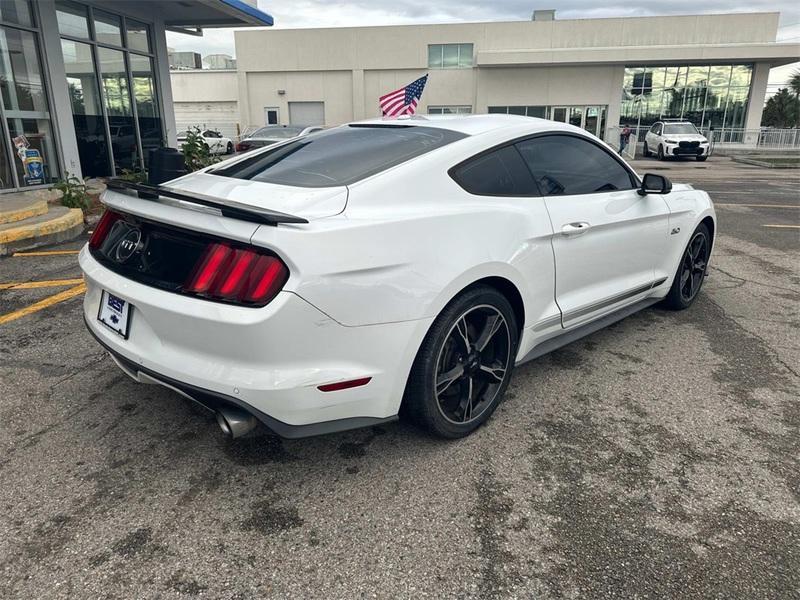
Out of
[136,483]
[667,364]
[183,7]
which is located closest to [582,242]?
[667,364]

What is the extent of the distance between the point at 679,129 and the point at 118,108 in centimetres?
2343

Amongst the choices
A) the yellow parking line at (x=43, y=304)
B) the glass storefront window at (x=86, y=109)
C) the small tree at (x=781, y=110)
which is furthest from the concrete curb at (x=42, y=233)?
the small tree at (x=781, y=110)

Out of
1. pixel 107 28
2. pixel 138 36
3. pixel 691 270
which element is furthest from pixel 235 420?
pixel 138 36

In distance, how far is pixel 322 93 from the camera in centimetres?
3791

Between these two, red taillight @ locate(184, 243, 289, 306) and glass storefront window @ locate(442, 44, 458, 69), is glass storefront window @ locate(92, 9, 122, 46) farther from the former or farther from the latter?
glass storefront window @ locate(442, 44, 458, 69)

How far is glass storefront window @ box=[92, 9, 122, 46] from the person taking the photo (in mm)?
11764

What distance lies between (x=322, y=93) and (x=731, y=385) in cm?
3769

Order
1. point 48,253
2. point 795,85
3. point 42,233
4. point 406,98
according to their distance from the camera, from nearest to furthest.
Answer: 1. point 48,253
2. point 42,233
3. point 406,98
4. point 795,85

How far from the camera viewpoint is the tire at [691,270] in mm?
4637

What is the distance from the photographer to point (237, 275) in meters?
2.20

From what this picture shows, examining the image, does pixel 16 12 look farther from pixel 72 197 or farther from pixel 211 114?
pixel 211 114

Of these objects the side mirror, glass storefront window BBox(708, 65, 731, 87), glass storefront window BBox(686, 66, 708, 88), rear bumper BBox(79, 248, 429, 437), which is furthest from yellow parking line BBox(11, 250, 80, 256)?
glass storefront window BBox(708, 65, 731, 87)

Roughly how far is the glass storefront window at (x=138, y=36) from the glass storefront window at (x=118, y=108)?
537 millimetres

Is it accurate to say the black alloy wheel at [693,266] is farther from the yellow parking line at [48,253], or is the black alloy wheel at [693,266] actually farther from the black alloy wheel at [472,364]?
the yellow parking line at [48,253]
